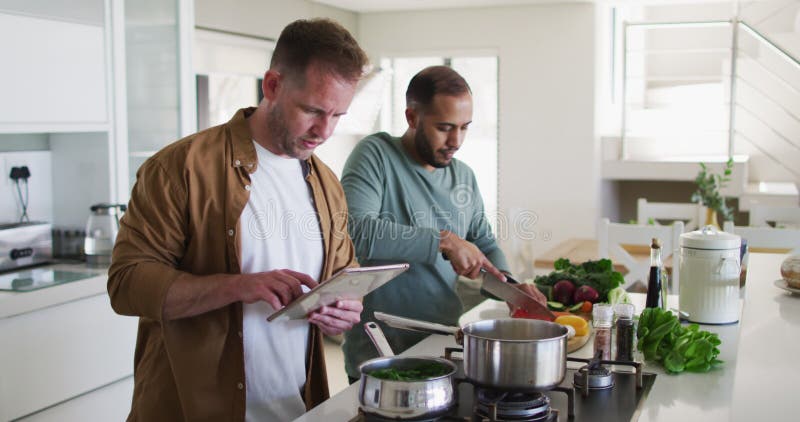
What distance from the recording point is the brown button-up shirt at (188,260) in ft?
5.26

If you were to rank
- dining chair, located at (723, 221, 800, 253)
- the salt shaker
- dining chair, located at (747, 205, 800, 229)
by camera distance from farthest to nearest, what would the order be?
dining chair, located at (747, 205, 800, 229) < dining chair, located at (723, 221, 800, 253) < the salt shaker

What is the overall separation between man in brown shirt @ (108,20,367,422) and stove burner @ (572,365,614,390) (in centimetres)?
47

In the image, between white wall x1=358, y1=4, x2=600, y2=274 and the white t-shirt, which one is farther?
white wall x1=358, y1=4, x2=600, y2=274

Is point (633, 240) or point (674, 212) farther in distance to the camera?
point (674, 212)

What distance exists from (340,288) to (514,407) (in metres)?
0.40

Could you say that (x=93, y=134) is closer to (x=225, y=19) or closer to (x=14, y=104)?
(x=14, y=104)

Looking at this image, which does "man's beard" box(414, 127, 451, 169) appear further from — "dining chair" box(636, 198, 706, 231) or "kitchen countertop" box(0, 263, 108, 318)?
"dining chair" box(636, 198, 706, 231)

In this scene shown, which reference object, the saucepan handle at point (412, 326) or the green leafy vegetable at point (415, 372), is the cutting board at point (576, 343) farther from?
the green leafy vegetable at point (415, 372)

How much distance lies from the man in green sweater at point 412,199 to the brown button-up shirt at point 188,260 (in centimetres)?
50

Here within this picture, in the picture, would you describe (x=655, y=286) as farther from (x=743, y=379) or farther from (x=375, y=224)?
(x=743, y=379)

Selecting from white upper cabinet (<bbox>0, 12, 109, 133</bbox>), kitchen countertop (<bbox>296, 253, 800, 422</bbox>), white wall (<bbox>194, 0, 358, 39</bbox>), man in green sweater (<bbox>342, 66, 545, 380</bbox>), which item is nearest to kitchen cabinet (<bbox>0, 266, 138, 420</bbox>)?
white upper cabinet (<bbox>0, 12, 109, 133</bbox>)

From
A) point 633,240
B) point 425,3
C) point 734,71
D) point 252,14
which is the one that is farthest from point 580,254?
point 252,14

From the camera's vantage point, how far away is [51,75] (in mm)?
3215

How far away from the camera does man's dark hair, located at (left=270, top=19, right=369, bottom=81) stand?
1.67 metres
